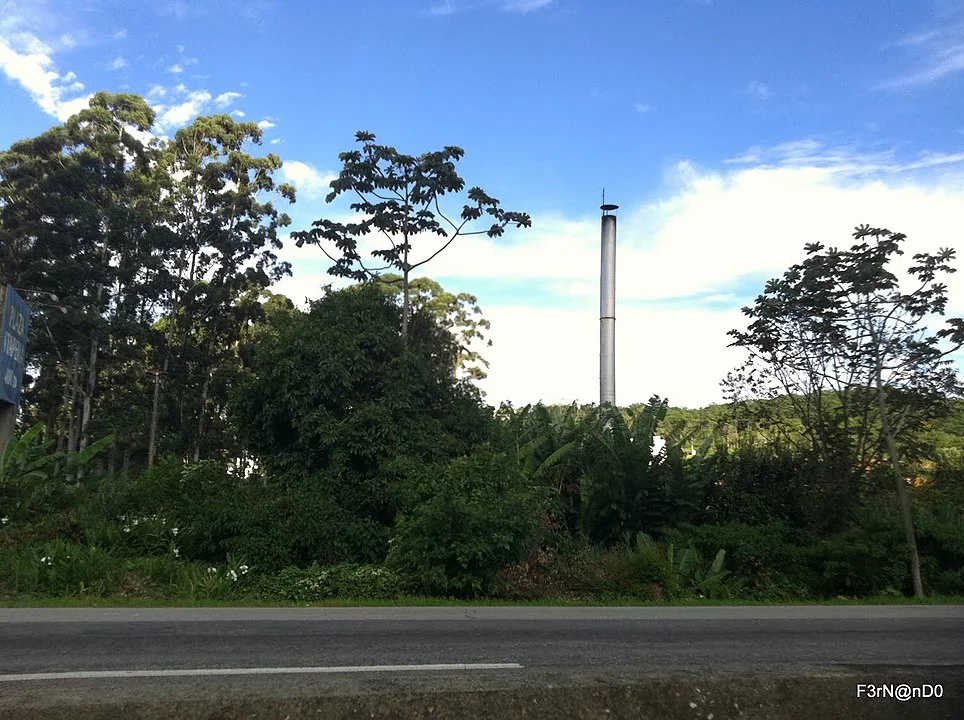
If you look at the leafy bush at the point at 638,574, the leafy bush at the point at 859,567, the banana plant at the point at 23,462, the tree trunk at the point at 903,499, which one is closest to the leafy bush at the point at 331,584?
the leafy bush at the point at 638,574

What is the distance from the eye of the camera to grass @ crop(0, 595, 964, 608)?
10938mm

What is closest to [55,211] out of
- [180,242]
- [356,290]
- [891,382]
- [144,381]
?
[180,242]

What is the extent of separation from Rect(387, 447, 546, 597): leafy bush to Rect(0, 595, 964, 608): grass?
1.38 ft

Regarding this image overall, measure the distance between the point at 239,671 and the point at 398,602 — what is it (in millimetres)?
5643

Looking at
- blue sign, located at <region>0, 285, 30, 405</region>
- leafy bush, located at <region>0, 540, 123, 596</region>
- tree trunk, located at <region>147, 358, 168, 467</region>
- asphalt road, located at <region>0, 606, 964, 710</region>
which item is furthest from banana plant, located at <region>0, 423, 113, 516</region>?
tree trunk, located at <region>147, 358, 168, 467</region>

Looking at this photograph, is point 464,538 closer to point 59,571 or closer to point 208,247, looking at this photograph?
point 59,571

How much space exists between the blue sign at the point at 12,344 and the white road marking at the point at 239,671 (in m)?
12.1

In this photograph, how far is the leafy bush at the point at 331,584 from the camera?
12484 mm

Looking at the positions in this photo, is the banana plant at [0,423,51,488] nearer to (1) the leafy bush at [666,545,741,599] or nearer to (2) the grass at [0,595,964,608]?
(2) the grass at [0,595,964,608]

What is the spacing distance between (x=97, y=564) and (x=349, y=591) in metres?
4.38

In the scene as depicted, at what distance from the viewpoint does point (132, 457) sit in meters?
38.4

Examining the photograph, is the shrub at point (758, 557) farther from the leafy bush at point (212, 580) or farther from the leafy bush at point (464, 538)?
the leafy bush at point (212, 580)

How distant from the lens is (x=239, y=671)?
643 cm

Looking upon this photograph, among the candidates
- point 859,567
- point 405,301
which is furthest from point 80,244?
point 859,567
